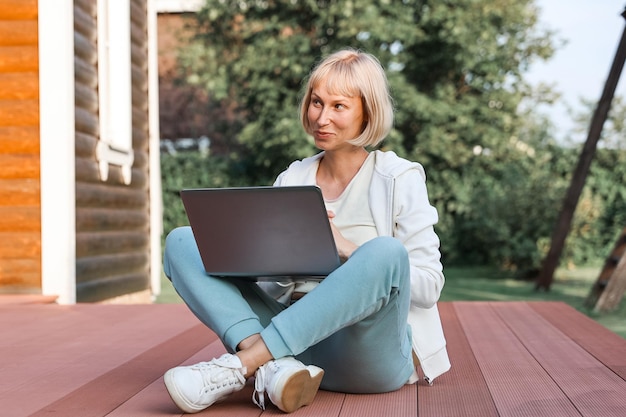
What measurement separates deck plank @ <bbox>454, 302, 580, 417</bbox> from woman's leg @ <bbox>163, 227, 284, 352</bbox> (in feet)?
2.02

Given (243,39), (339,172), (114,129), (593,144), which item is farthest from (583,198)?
(339,172)

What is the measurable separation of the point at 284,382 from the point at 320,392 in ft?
1.34

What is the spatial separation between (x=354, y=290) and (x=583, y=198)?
28.0 feet

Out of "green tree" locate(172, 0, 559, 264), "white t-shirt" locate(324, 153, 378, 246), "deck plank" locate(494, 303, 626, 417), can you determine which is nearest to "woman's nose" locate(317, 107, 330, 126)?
"white t-shirt" locate(324, 153, 378, 246)

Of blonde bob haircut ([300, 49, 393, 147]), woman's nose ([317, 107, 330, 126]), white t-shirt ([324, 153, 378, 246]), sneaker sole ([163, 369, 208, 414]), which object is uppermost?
blonde bob haircut ([300, 49, 393, 147])

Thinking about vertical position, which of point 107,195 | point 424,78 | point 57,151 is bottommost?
point 107,195

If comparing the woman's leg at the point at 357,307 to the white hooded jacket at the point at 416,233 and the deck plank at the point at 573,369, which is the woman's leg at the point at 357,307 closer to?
the white hooded jacket at the point at 416,233

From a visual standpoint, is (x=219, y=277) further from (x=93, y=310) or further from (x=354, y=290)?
(x=93, y=310)

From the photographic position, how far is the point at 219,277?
7.01ft

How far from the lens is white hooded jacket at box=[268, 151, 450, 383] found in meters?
2.16

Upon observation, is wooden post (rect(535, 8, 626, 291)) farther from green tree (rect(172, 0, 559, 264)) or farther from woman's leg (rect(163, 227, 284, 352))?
woman's leg (rect(163, 227, 284, 352))

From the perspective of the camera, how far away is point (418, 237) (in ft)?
7.14

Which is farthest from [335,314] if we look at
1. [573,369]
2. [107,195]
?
[107,195]

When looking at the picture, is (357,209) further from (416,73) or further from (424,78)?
(424,78)
